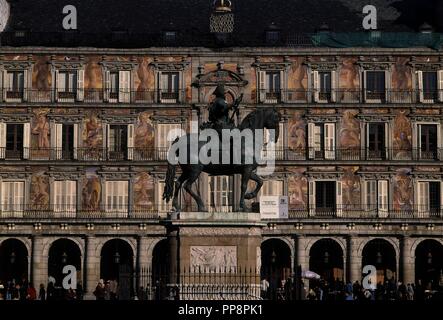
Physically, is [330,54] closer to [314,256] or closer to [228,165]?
[314,256]

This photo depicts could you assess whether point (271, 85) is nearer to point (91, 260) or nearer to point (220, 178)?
point (220, 178)

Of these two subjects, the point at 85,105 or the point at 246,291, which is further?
the point at 85,105

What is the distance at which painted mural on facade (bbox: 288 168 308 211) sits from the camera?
76875 mm

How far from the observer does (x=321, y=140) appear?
77812mm

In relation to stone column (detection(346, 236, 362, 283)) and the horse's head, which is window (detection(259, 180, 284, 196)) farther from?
the horse's head

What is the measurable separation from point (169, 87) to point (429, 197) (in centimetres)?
1597

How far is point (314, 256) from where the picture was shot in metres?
77.7

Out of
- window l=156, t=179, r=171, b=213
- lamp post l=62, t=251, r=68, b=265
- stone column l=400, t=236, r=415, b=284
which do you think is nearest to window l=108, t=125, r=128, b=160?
window l=156, t=179, r=171, b=213

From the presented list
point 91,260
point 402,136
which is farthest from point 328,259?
point 91,260

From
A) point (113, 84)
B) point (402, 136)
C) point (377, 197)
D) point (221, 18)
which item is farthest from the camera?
point (221, 18)

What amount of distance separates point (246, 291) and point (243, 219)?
2.08m

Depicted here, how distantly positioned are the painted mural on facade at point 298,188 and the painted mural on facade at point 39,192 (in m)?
13.6

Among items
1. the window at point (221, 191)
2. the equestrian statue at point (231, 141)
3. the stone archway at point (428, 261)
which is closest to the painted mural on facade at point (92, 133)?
the window at point (221, 191)

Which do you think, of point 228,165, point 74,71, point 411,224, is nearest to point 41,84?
point 74,71
